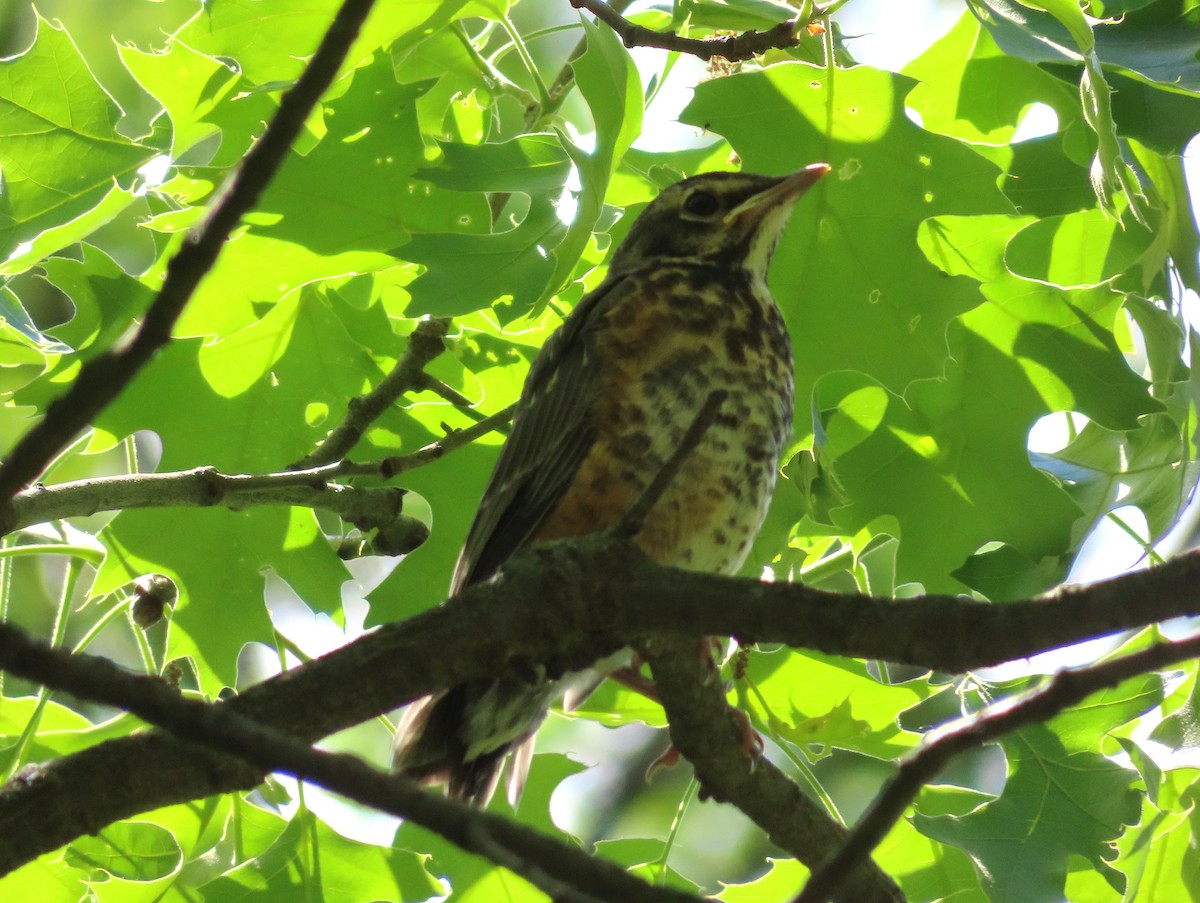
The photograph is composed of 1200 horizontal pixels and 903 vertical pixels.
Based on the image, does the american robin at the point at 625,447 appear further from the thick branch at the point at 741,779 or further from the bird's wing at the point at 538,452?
the thick branch at the point at 741,779

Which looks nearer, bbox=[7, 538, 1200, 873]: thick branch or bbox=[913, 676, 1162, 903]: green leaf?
bbox=[7, 538, 1200, 873]: thick branch

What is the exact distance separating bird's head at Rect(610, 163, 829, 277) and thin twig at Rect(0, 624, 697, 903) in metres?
2.62

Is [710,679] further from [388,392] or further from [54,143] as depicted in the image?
[54,143]

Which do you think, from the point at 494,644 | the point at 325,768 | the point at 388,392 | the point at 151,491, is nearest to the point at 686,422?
the point at 388,392

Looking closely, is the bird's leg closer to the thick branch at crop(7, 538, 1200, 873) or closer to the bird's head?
the thick branch at crop(7, 538, 1200, 873)

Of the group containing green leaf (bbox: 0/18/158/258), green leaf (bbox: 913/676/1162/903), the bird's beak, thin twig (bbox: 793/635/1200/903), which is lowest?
green leaf (bbox: 913/676/1162/903)

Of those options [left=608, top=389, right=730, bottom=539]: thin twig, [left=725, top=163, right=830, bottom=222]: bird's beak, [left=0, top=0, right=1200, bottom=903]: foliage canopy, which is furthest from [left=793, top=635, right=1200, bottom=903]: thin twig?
[left=725, top=163, right=830, bottom=222]: bird's beak

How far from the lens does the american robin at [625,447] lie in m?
3.58

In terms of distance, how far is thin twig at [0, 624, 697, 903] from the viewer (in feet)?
5.16

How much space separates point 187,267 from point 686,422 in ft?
7.16

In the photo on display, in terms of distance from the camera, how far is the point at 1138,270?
11.7 feet

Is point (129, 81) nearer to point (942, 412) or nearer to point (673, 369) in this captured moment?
point (673, 369)

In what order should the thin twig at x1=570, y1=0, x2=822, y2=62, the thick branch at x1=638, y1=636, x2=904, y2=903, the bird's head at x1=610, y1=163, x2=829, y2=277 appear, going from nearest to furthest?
the thick branch at x1=638, y1=636, x2=904, y2=903, the thin twig at x1=570, y1=0, x2=822, y2=62, the bird's head at x1=610, y1=163, x2=829, y2=277

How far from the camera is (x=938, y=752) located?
1720 millimetres
